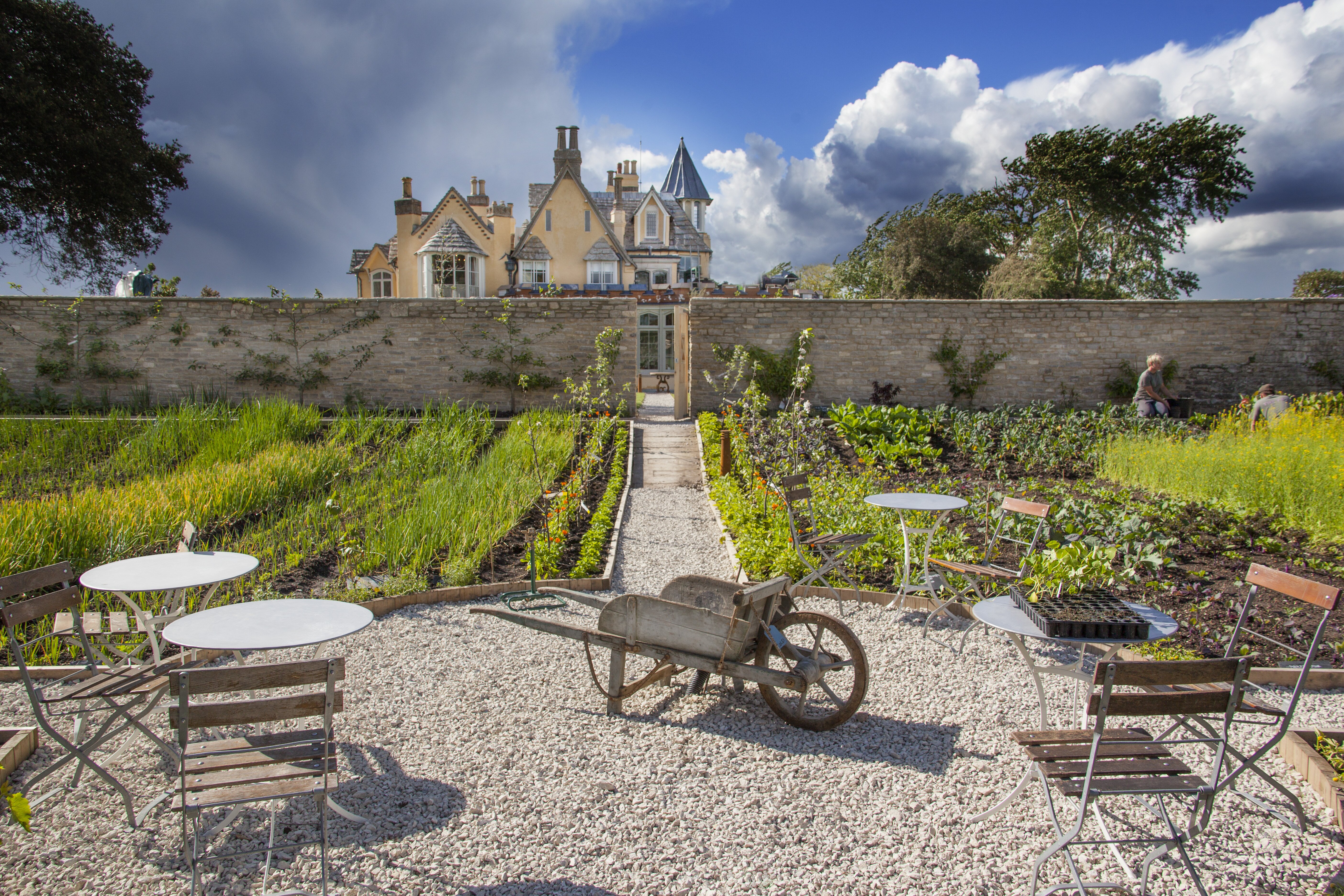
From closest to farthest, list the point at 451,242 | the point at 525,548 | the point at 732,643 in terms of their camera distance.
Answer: the point at 732,643 < the point at 525,548 < the point at 451,242

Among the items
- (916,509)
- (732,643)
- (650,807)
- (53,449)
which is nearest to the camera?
(650,807)

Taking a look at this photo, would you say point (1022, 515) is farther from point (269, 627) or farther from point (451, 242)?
point (451, 242)

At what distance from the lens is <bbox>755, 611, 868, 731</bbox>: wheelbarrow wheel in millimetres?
3297

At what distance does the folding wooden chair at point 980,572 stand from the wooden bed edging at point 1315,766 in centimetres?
141

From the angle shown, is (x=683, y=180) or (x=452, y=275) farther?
(x=683, y=180)

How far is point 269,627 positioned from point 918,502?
12.8 feet

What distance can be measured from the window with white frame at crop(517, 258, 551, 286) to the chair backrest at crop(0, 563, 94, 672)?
2546 centimetres

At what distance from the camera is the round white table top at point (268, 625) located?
2.56 metres

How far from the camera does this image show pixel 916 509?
4.67 meters

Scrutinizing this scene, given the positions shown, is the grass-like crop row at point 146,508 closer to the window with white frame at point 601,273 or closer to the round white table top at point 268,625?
the round white table top at point 268,625

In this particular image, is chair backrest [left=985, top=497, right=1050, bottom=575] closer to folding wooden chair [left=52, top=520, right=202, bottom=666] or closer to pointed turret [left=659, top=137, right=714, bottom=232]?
folding wooden chair [left=52, top=520, right=202, bottom=666]

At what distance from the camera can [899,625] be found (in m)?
4.62

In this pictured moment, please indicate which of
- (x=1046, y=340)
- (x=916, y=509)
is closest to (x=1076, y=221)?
(x=1046, y=340)

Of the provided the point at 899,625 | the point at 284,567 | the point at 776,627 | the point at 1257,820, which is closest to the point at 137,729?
the point at 284,567
